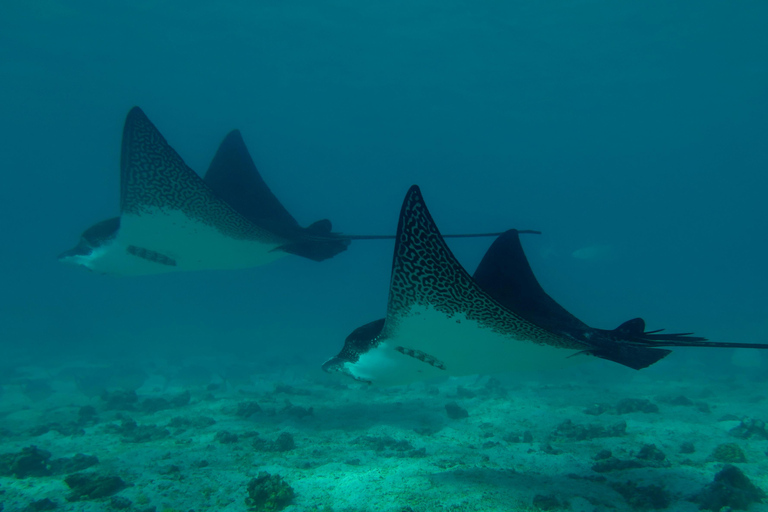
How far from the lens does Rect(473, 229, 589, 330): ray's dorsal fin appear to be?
4910mm

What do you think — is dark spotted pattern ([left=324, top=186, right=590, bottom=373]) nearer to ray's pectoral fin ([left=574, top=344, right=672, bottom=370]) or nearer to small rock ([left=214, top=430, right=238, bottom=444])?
ray's pectoral fin ([left=574, top=344, right=672, bottom=370])

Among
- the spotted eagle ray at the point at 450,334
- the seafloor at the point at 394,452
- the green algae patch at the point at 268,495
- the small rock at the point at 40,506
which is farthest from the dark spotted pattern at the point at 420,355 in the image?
the small rock at the point at 40,506

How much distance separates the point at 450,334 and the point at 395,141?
69418mm

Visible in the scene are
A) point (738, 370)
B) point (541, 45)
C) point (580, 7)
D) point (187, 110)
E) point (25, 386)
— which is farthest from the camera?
point (187, 110)

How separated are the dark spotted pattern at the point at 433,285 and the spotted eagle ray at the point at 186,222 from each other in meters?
2.44

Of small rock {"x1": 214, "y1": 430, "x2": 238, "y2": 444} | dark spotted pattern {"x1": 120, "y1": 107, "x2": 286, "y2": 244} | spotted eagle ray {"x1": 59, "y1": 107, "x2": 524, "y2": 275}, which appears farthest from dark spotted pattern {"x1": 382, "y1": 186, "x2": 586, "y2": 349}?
small rock {"x1": 214, "y1": 430, "x2": 238, "y2": 444}

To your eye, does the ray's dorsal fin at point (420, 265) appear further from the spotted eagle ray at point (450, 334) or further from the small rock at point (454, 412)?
the small rock at point (454, 412)

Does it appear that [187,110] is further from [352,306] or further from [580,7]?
[580,7]

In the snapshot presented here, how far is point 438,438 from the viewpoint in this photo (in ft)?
25.3

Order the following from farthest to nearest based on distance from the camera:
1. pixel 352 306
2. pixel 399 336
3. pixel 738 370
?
pixel 352 306 → pixel 738 370 → pixel 399 336

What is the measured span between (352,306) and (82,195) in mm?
80624

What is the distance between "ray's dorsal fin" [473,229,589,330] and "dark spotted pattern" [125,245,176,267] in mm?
5205

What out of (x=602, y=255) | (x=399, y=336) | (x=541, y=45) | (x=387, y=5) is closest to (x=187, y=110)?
(x=387, y=5)

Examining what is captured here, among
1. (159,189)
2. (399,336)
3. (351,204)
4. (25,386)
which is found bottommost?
(25,386)
